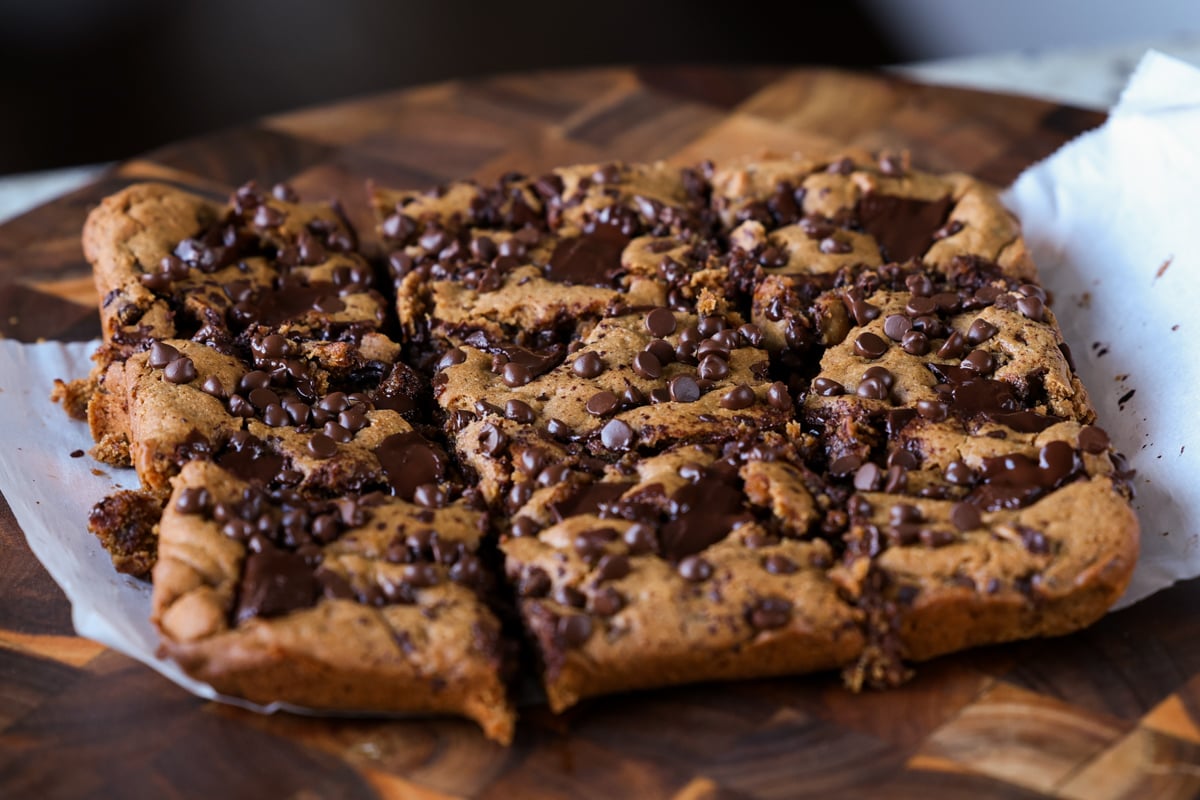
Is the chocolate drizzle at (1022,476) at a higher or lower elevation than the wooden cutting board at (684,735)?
higher

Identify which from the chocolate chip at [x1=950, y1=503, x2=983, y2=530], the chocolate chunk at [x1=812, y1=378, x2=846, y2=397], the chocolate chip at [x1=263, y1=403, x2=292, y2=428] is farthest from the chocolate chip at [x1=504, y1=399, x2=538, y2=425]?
the chocolate chip at [x1=950, y1=503, x2=983, y2=530]

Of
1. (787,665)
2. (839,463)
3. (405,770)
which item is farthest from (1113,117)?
(405,770)

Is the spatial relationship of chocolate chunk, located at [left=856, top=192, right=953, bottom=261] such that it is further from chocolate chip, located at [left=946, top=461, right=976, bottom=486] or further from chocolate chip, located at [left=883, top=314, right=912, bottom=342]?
chocolate chip, located at [left=946, top=461, right=976, bottom=486]

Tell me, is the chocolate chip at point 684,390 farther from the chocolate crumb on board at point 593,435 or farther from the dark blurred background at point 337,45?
the dark blurred background at point 337,45

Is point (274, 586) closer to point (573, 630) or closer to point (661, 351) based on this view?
point (573, 630)

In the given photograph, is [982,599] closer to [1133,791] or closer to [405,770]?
[1133,791]

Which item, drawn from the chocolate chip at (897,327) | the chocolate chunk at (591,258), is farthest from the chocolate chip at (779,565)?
the chocolate chunk at (591,258)
